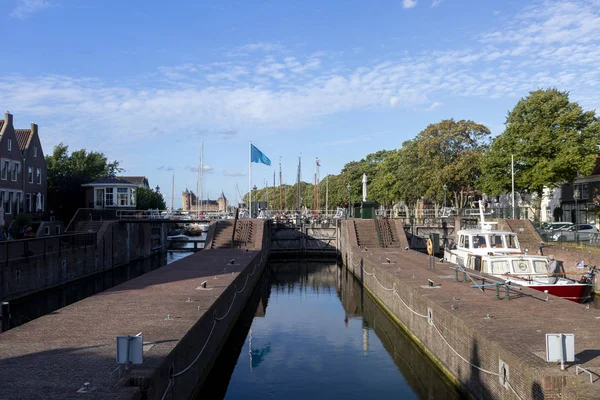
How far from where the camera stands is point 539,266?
72.1 feet

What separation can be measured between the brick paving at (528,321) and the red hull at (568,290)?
66.1 inches

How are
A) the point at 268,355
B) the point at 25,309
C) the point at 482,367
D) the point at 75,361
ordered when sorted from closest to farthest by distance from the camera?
the point at 75,361 < the point at 482,367 < the point at 268,355 < the point at 25,309

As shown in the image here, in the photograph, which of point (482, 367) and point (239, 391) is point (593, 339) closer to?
point (482, 367)

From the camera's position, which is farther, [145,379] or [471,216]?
[471,216]

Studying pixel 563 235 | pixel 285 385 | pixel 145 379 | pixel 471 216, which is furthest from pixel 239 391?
pixel 471 216

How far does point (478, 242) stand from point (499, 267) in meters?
4.60

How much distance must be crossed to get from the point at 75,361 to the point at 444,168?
51835 millimetres

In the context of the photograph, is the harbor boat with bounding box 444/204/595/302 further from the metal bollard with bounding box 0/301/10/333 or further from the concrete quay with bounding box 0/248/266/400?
the metal bollard with bounding box 0/301/10/333

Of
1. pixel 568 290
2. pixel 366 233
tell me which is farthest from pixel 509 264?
pixel 366 233

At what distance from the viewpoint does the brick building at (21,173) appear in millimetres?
42375

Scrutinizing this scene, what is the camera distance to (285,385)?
14.5 metres

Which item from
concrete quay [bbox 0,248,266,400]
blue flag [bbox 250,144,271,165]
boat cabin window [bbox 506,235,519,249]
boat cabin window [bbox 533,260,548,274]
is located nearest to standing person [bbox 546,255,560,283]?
boat cabin window [bbox 533,260,548,274]

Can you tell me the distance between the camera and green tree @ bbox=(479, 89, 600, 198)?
142 feet

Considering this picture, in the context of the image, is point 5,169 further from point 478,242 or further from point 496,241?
point 496,241
